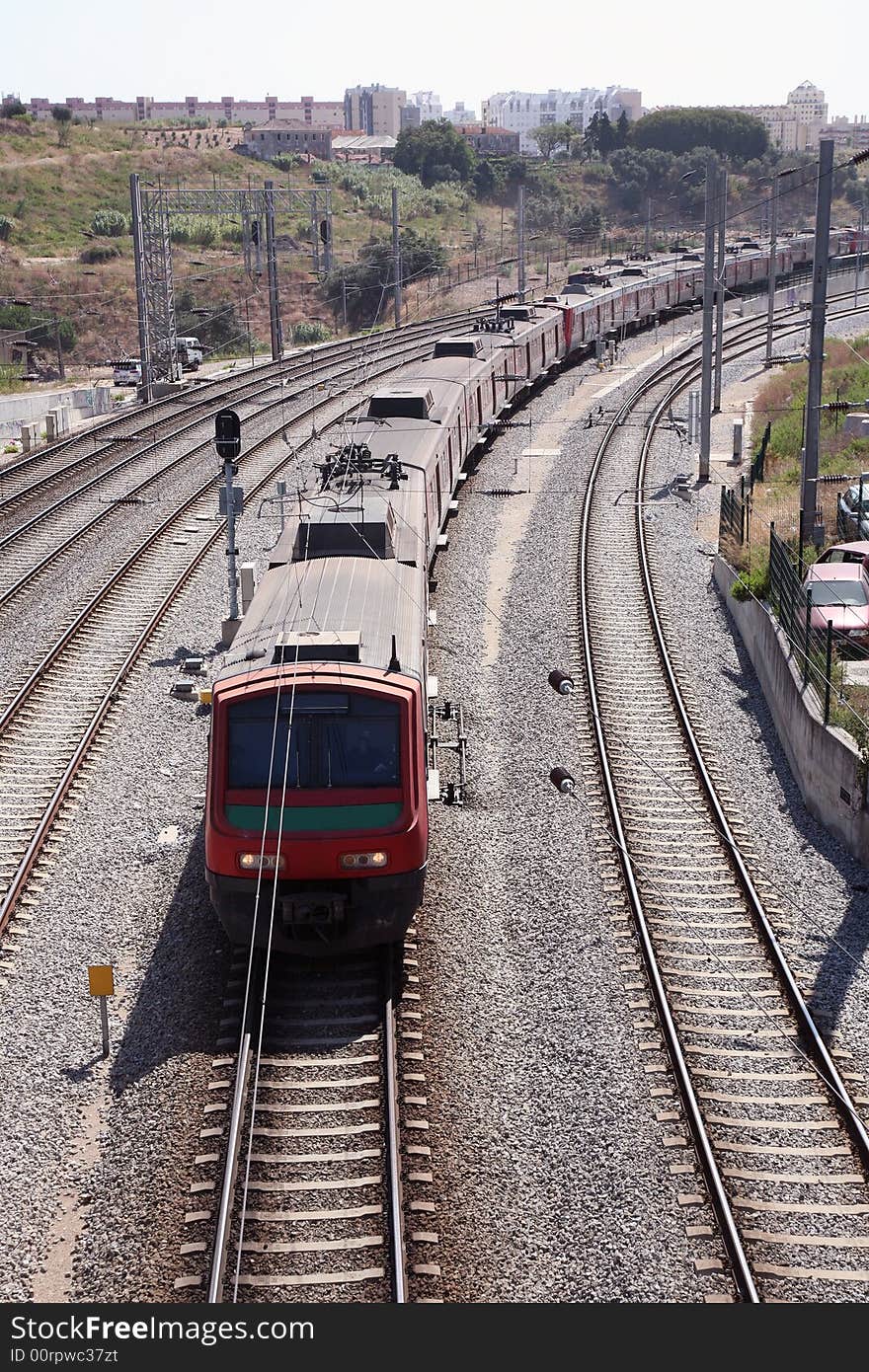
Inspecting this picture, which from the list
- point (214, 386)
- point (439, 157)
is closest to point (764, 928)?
point (214, 386)

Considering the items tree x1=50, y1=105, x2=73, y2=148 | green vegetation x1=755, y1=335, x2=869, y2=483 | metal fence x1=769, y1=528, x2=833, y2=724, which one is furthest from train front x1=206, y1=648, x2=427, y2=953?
tree x1=50, y1=105, x2=73, y2=148

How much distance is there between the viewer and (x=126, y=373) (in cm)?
5588

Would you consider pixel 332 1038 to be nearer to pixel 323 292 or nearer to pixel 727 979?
pixel 727 979

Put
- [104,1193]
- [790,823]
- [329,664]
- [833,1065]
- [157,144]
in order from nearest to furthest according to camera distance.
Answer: [104,1193], [833,1065], [329,664], [790,823], [157,144]

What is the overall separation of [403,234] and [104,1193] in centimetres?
9429

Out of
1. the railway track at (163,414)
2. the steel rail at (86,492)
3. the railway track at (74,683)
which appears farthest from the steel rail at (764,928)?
the railway track at (163,414)

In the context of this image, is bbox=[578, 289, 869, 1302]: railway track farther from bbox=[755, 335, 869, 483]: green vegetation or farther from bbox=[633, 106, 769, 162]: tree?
bbox=[633, 106, 769, 162]: tree

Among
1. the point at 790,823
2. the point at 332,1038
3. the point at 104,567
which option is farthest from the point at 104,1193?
the point at 104,567

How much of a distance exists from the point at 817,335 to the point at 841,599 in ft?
13.1

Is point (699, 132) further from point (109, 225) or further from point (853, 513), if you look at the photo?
point (853, 513)

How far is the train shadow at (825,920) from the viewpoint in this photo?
1247cm

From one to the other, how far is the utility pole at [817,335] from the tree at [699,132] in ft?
448

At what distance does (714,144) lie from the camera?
150 meters

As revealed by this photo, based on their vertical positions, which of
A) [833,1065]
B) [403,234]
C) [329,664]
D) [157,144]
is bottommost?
[833,1065]
